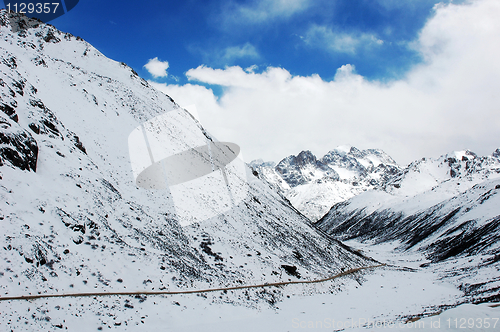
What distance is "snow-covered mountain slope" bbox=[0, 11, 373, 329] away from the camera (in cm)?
1527

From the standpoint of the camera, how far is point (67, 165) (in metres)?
22.6

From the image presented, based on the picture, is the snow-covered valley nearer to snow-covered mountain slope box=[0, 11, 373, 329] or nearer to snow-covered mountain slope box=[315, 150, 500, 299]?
snow-covered mountain slope box=[0, 11, 373, 329]

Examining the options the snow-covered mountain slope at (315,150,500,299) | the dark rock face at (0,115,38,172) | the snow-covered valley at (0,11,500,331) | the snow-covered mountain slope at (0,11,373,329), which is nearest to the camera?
the snow-covered valley at (0,11,500,331)

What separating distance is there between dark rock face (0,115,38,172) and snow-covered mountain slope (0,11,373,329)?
0.08m

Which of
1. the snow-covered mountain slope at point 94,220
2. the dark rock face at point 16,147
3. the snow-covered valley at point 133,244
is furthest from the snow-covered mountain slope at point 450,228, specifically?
the dark rock face at point 16,147

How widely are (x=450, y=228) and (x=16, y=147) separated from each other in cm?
11454

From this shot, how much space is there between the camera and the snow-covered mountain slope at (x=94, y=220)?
15.3 meters

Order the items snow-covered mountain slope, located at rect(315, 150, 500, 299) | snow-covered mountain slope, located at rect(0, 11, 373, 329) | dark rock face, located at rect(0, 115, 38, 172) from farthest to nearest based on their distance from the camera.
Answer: snow-covered mountain slope, located at rect(315, 150, 500, 299)
dark rock face, located at rect(0, 115, 38, 172)
snow-covered mountain slope, located at rect(0, 11, 373, 329)

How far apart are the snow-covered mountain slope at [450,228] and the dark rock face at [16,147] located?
37040mm

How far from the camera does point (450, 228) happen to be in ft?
302

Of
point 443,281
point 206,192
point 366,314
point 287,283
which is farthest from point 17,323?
point 443,281

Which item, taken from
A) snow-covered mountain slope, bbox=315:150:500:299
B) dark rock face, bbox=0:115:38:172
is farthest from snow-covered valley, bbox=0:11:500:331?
snow-covered mountain slope, bbox=315:150:500:299

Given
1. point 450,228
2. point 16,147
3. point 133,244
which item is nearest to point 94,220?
point 133,244

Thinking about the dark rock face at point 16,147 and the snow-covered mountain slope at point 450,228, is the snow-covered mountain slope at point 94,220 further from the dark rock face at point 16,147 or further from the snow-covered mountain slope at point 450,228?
the snow-covered mountain slope at point 450,228
